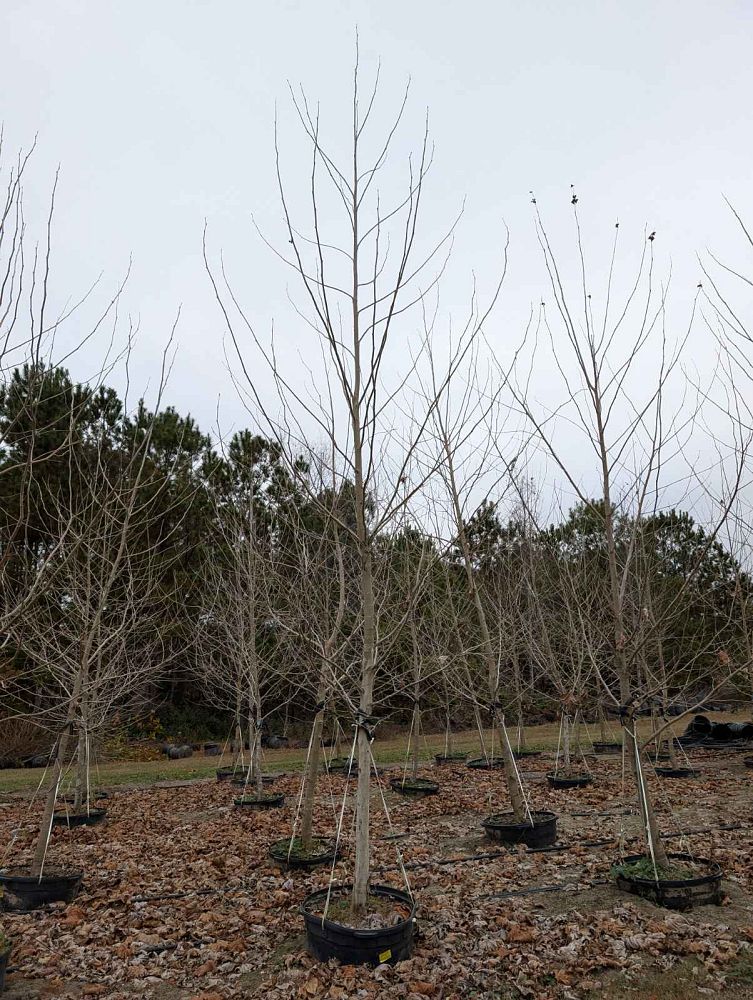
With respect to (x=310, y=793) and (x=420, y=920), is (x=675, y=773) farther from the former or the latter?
(x=420, y=920)

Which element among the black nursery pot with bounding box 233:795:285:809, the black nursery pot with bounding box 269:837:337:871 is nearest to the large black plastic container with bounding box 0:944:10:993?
the black nursery pot with bounding box 269:837:337:871

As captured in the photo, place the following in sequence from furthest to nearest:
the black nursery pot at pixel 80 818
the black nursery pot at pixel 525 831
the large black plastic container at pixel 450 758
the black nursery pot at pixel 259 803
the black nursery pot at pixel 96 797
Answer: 1. the large black plastic container at pixel 450 758
2. the black nursery pot at pixel 96 797
3. the black nursery pot at pixel 259 803
4. the black nursery pot at pixel 80 818
5. the black nursery pot at pixel 525 831

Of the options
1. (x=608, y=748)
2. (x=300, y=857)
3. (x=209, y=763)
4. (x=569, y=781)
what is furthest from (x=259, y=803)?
(x=608, y=748)

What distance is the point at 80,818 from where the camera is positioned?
8.43 m

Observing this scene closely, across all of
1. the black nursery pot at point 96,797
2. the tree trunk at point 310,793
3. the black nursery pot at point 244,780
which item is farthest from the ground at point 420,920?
the black nursery pot at point 244,780

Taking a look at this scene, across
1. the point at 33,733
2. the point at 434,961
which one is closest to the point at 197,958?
the point at 434,961

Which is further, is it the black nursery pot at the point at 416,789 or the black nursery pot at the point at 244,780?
the black nursery pot at the point at 244,780

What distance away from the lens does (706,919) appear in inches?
177

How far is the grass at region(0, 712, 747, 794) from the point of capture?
1283 cm

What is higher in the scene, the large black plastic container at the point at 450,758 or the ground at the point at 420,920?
the large black plastic container at the point at 450,758

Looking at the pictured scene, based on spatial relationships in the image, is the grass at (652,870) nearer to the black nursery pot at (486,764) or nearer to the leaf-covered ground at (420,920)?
the leaf-covered ground at (420,920)

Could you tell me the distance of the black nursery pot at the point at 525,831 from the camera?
6.48 metres

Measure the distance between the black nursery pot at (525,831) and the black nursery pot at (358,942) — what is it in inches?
104

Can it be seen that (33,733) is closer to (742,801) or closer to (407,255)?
(742,801)
